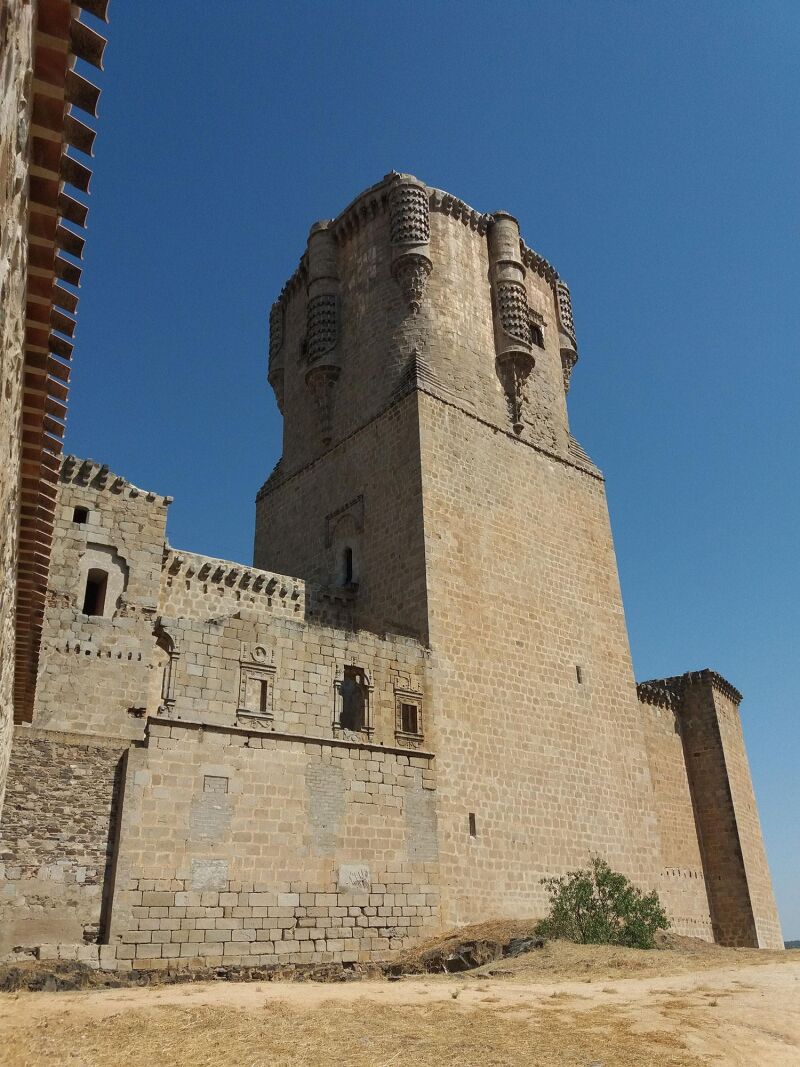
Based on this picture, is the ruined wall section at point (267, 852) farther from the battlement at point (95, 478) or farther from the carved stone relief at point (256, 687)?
the battlement at point (95, 478)

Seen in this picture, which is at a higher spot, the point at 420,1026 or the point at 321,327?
the point at 321,327

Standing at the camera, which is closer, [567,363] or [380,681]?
[380,681]

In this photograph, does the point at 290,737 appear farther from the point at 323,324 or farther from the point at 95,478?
the point at 323,324

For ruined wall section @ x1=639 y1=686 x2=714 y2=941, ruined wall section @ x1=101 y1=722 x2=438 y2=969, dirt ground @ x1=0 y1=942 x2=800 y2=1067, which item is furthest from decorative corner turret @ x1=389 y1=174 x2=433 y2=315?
dirt ground @ x1=0 y1=942 x2=800 y2=1067

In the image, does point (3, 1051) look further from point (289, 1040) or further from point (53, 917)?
point (53, 917)

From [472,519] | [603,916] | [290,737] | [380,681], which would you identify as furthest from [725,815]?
[290,737]

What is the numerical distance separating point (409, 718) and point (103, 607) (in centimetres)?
554

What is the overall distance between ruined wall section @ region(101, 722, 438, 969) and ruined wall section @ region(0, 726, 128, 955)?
293 millimetres

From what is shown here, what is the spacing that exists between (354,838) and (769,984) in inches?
243

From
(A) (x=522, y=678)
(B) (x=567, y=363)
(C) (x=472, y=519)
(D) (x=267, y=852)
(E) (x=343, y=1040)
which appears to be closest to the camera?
(E) (x=343, y=1040)

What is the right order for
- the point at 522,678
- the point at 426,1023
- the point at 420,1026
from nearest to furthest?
the point at 420,1026
the point at 426,1023
the point at 522,678

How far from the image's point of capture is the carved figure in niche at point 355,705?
1414cm

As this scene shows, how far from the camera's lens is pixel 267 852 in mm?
12008

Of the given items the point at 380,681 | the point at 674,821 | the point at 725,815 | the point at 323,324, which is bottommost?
the point at 674,821
